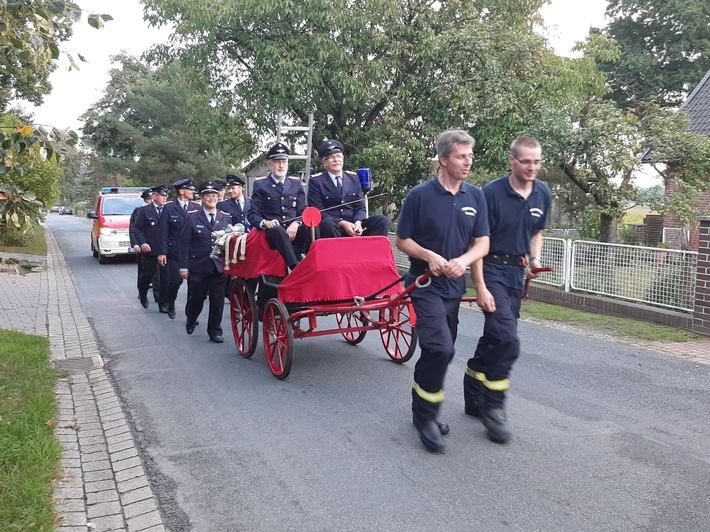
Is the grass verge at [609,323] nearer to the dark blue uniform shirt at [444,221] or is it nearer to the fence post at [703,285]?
the fence post at [703,285]

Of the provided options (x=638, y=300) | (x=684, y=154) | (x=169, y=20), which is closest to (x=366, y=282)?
(x=638, y=300)

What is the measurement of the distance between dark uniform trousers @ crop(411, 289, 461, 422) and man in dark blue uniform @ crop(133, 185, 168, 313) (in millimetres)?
7273

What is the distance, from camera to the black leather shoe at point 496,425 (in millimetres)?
4691

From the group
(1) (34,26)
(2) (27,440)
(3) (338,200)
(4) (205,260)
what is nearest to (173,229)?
(4) (205,260)

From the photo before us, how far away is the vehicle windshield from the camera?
63.9ft

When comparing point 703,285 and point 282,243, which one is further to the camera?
point 703,285

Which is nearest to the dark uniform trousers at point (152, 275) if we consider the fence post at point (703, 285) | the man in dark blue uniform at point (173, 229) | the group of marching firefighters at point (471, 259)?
the man in dark blue uniform at point (173, 229)

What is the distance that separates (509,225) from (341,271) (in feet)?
5.67

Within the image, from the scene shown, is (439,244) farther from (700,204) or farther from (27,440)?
(700,204)

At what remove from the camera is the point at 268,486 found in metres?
4.12

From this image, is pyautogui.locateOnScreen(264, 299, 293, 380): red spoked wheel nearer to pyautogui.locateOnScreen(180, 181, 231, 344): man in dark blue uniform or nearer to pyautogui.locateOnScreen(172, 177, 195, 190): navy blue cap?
pyautogui.locateOnScreen(180, 181, 231, 344): man in dark blue uniform

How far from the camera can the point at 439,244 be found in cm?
462

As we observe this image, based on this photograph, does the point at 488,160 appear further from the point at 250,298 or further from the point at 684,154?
the point at 250,298

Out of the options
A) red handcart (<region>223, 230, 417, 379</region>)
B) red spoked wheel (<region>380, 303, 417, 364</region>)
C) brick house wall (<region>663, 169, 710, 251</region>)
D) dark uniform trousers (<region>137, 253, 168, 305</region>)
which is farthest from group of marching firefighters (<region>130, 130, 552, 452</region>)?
brick house wall (<region>663, 169, 710, 251</region>)
